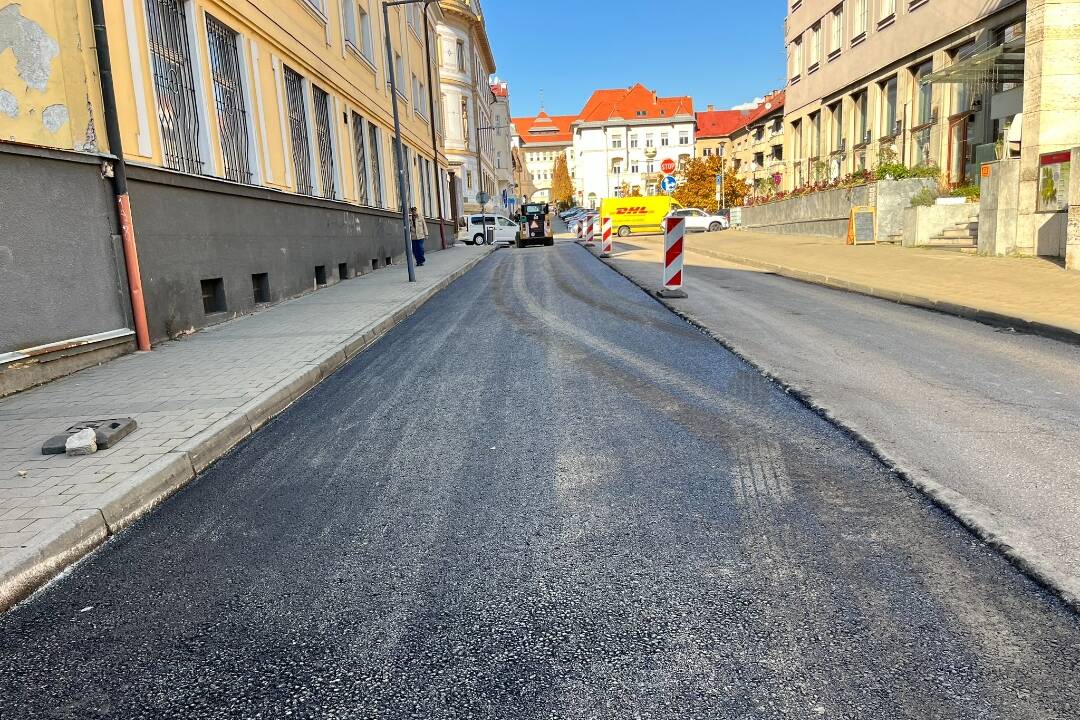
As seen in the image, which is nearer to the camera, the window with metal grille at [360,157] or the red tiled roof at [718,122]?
the window with metal grille at [360,157]

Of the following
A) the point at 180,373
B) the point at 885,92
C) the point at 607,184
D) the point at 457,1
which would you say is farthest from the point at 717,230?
the point at 607,184

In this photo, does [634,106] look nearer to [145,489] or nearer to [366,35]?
[366,35]

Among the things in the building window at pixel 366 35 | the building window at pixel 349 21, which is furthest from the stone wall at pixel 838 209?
the building window at pixel 349 21

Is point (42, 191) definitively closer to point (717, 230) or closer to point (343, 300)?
point (343, 300)

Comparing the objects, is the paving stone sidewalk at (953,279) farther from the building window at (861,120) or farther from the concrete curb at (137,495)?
the building window at (861,120)

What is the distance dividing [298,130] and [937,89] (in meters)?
21.7

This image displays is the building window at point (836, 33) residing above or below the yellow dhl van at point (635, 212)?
above

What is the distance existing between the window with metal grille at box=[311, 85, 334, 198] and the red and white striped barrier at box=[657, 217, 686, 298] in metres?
8.20

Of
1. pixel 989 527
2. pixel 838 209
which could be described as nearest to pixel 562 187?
pixel 838 209

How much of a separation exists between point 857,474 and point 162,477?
12.8 ft

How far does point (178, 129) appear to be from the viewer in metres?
10.2

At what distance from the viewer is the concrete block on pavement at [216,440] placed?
4.61 metres

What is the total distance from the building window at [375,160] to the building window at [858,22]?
70.0 ft

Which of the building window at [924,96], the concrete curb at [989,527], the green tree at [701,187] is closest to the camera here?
the concrete curb at [989,527]
